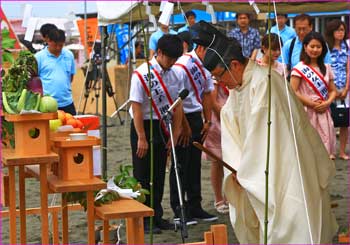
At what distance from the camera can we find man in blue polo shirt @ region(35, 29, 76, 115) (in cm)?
730

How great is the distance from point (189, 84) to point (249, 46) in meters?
2.59

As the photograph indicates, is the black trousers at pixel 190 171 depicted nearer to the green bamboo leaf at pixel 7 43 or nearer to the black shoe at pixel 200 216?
the black shoe at pixel 200 216

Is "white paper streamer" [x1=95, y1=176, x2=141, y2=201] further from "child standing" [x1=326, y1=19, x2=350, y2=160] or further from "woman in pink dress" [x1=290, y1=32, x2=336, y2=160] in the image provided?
"child standing" [x1=326, y1=19, x2=350, y2=160]

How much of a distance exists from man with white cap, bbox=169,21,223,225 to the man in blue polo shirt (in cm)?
178

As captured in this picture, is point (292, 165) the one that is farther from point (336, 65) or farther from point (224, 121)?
point (336, 65)

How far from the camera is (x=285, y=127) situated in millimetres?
4160

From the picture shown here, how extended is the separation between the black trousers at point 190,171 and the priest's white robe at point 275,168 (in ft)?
4.71

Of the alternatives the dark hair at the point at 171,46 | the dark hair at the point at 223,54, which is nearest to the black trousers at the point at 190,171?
the dark hair at the point at 171,46

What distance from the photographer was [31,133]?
326 cm

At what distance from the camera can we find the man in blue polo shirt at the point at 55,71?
288 inches

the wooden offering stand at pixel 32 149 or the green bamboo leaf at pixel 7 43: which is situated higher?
the green bamboo leaf at pixel 7 43

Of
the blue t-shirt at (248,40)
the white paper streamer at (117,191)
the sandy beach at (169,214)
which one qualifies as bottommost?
the sandy beach at (169,214)

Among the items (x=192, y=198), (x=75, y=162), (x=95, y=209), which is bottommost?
(x=192, y=198)

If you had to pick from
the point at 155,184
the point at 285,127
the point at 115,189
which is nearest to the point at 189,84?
the point at 155,184
